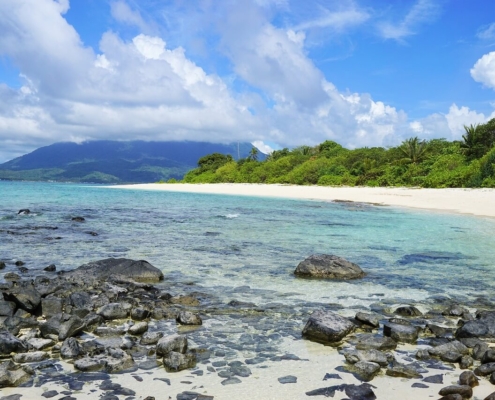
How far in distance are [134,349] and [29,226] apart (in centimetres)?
1682

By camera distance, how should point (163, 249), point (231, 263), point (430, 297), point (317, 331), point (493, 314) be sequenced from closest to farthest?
point (317, 331), point (493, 314), point (430, 297), point (231, 263), point (163, 249)

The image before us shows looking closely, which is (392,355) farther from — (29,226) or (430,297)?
(29,226)

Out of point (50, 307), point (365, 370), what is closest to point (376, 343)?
point (365, 370)

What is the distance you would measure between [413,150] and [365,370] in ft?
235

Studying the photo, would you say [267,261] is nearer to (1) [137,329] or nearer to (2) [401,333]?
(2) [401,333]

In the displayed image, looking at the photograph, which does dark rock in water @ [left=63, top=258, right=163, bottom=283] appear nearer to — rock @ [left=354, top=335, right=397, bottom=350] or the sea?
the sea

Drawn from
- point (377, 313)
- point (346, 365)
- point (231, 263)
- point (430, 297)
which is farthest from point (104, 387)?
point (231, 263)

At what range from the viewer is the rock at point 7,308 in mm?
6938

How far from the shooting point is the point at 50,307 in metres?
7.43

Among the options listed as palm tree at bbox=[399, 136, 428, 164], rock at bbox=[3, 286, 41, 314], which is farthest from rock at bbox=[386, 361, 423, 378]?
palm tree at bbox=[399, 136, 428, 164]

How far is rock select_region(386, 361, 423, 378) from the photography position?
16.7ft

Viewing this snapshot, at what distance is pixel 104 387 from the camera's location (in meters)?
4.68

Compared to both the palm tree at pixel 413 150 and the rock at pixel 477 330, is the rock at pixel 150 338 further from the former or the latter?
the palm tree at pixel 413 150

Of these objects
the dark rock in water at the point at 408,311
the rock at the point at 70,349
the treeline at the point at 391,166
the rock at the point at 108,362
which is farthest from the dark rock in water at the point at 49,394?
the treeline at the point at 391,166
